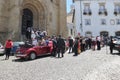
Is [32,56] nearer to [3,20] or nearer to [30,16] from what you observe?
[3,20]

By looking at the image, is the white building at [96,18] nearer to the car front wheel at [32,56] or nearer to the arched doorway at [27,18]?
the arched doorway at [27,18]

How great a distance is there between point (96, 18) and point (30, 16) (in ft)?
76.6

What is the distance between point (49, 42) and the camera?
18953mm

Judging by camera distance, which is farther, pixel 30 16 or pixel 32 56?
pixel 30 16

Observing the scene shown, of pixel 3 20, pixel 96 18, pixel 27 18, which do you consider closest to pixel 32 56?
pixel 3 20

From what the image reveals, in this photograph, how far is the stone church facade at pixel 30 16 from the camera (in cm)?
2472

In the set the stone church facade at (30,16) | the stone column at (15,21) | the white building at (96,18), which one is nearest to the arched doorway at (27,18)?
the stone church facade at (30,16)

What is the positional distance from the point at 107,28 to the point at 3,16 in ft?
92.2

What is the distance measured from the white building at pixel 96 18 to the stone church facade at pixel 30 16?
17.8 metres

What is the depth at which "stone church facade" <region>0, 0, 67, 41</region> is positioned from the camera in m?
24.7

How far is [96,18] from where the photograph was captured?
1907 inches

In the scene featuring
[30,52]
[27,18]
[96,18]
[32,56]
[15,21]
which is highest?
[96,18]

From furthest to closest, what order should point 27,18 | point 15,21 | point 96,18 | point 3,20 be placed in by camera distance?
point 96,18 → point 27,18 → point 3,20 → point 15,21

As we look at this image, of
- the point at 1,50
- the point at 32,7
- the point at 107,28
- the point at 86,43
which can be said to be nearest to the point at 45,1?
the point at 32,7
